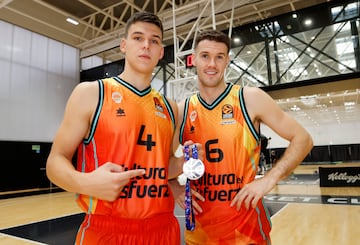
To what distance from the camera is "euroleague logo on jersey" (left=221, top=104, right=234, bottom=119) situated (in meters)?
1.68

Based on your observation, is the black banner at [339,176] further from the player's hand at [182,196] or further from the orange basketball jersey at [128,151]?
the orange basketball jersey at [128,151]

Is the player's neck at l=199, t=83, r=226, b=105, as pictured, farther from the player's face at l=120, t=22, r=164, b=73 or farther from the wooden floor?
the wooden floor

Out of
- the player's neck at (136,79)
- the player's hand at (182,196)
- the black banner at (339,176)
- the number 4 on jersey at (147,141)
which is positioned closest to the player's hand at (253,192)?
the player's hand at (182,196)

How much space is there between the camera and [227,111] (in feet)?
5.54

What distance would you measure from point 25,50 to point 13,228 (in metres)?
7.92

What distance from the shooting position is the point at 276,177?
4.90 feet

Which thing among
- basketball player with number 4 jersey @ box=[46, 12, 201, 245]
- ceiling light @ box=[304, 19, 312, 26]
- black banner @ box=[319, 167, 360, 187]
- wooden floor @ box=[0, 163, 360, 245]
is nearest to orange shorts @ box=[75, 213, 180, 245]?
basketball player with number 4 jersey @ box=[46, 12, 201, 245]

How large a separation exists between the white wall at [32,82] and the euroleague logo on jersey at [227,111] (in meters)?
10.5

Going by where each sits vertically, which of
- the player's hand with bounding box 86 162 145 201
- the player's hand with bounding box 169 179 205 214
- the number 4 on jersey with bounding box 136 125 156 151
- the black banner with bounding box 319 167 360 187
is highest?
the number 4 on jersey with bounding box 136 125 156 151

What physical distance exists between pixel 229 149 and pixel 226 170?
0.38ft

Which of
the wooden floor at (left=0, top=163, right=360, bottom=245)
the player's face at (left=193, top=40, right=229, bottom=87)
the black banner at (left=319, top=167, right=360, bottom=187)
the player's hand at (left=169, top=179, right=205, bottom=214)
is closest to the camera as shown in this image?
the player's hand at (left=169, top=179, right=205, bottom=214)

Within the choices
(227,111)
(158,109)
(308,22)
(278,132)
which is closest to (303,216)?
(278,132)

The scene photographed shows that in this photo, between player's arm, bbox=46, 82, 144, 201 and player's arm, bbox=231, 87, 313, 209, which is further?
player's arm, bbox=231, 87, 313, 209

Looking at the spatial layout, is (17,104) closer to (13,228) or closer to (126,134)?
(13,228)
